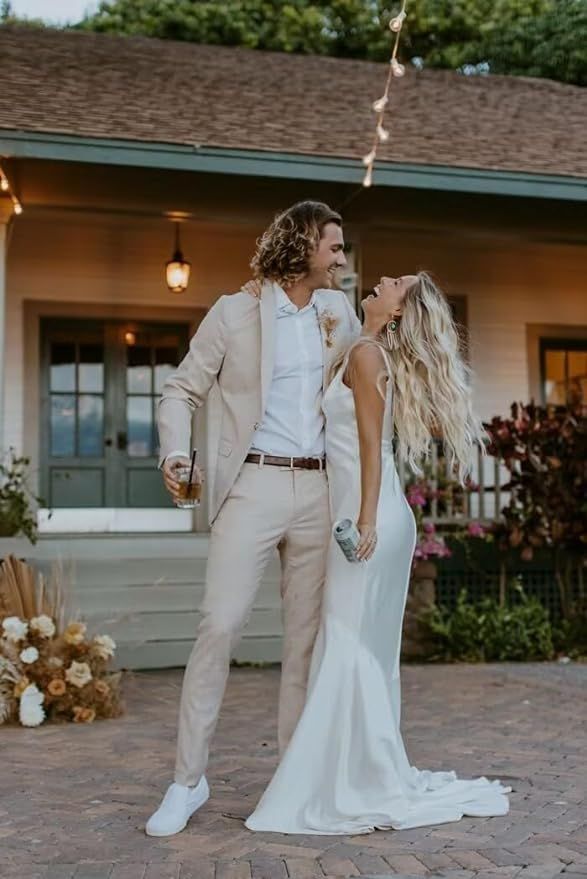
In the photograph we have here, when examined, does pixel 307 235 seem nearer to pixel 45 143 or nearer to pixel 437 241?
pixel 45 143

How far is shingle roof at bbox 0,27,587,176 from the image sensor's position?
819cm

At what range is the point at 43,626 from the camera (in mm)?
5824

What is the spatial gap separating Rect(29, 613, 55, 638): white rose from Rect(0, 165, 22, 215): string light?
11.0ft

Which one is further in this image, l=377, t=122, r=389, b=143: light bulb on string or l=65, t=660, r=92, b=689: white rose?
l=377, t=122, r=389, b=143: light bulb on string

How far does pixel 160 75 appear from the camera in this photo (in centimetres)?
1080

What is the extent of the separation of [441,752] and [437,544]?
3.37 m

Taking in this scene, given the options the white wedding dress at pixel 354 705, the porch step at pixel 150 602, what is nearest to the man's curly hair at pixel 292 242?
the white wedding dress at pixel 354 705

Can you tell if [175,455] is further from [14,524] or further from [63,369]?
[63,369]

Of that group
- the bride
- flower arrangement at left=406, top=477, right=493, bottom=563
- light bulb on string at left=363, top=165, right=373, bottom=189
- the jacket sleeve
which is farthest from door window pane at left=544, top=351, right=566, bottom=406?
the jacket sleeve

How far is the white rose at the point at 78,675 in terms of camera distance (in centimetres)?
579

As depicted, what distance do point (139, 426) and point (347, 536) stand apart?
7375 millimetres

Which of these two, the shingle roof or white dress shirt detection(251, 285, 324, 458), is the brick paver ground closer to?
white dress shirt detection(251, 285, 324, 458)

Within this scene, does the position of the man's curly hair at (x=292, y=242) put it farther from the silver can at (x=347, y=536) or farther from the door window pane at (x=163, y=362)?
the door window pane at (x=163, y=362)

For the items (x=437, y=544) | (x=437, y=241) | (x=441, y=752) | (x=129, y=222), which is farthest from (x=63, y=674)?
(x=437, y=241)
